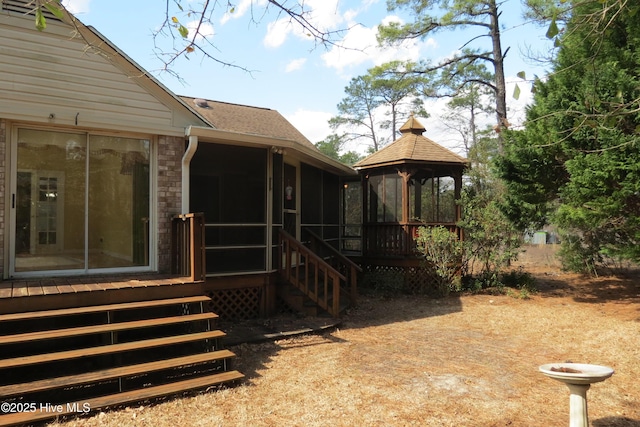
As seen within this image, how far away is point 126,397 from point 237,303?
3.44 meters

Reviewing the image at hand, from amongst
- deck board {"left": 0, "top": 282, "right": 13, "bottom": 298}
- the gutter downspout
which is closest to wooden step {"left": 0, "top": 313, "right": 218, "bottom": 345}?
deck board {"left": 0, "top": 282, "right": 13, "bottom": 298}

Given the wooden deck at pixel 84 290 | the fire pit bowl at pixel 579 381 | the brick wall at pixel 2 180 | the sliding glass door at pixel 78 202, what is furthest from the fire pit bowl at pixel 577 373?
the brick wall at pixel 2 180

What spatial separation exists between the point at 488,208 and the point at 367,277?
343 cm

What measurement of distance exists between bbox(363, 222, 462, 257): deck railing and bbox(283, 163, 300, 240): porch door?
2758mm

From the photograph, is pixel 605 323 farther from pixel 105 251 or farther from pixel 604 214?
pixel 105 251

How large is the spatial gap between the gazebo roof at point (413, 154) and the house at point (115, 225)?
4074 mm

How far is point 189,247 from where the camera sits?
599 cm

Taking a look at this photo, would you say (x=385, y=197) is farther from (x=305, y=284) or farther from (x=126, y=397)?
(x=126, y=397)

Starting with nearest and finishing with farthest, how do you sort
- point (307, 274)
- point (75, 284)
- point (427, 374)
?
point (427, 374), point (75, 284), point (307, 274)

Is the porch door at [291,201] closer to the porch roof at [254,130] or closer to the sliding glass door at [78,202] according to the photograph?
the porch roof at [254,130]

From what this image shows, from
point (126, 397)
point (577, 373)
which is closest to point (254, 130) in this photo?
point (126, 397)

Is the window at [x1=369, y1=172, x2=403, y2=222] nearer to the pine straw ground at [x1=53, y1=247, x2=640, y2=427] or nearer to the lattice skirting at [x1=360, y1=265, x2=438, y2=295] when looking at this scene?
the lattice skirting at [x1=360, y1=265, x2=438, y2=295]

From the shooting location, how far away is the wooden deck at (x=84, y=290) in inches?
179

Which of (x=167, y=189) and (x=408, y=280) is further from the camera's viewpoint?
(x=408, y=280)
